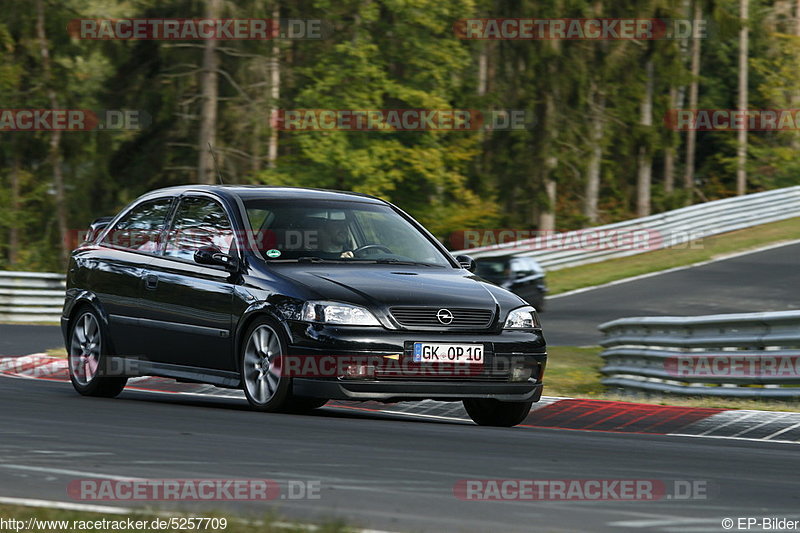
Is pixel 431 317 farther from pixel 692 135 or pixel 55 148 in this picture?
pixel 692 135

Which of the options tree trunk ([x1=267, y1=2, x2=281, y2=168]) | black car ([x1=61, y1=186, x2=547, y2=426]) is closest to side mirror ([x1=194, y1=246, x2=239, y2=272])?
black car ([x1=61, y1=186, x2=547, y2=426])

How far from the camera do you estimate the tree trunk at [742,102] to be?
56.1m

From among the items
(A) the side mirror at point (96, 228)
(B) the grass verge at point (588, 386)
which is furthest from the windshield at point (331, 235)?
(B) the grass verge at point (588, 386)

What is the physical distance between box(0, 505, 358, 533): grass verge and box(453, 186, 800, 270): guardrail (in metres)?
27.7

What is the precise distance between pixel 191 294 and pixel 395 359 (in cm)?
193

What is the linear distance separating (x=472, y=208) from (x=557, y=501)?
42885 mm

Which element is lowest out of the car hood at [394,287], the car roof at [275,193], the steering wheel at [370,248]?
the car hood at [394,287]

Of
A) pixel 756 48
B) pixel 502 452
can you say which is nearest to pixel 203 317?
pixel 502 452

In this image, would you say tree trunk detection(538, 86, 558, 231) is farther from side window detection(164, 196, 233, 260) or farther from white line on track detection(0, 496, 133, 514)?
white line on track detection(0, 496, 133, 514)

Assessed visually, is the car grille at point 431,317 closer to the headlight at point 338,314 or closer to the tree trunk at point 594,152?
the headlight at point 338,314

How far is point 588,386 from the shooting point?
15.1 m

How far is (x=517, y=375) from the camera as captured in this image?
9.88 m

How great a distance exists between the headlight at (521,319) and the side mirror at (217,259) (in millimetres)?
1989

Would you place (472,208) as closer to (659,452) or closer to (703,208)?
(703,208)
